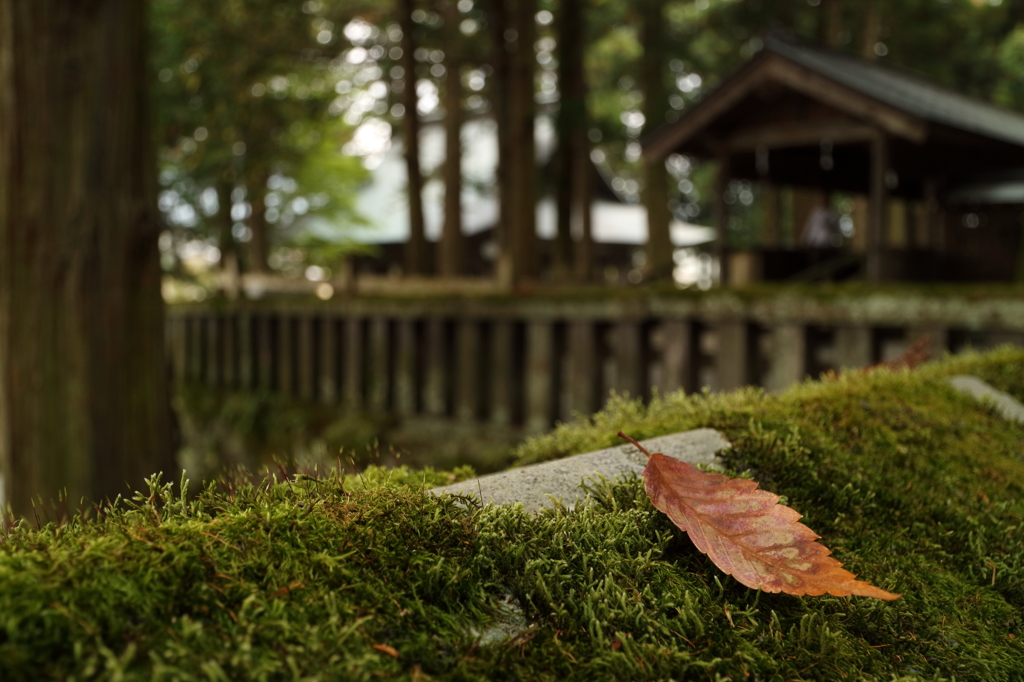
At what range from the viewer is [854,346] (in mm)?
6078

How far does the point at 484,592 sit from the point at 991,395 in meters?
2.04

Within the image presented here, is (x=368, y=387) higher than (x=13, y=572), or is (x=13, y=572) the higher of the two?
(x=13, y=572)

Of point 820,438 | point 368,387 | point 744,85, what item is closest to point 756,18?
point 744,85

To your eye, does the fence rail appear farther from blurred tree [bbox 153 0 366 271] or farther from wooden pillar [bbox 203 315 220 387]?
blurred tree [bbox 153 0 366 271]

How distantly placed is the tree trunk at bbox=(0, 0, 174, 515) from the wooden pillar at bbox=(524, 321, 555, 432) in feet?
12.6

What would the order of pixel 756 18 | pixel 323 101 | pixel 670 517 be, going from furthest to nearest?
pixel 756 18 → pixel 323 101 → pixel 670 517

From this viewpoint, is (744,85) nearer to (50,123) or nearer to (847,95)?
(847,95)

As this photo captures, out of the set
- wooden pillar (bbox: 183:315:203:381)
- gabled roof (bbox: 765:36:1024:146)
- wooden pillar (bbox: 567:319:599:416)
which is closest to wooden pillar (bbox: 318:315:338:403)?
wooden pillar (bbox: 567:319:599:416)

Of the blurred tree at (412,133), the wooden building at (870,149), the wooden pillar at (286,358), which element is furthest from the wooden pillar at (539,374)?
the blurred tree at (412,133)

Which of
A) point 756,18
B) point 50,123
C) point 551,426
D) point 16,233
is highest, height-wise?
point 756,18

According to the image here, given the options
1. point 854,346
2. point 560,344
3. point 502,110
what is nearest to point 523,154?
point 502,110

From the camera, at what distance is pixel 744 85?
10.9 meters

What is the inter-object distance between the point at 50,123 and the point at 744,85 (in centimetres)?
861

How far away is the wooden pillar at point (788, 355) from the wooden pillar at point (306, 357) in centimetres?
634
